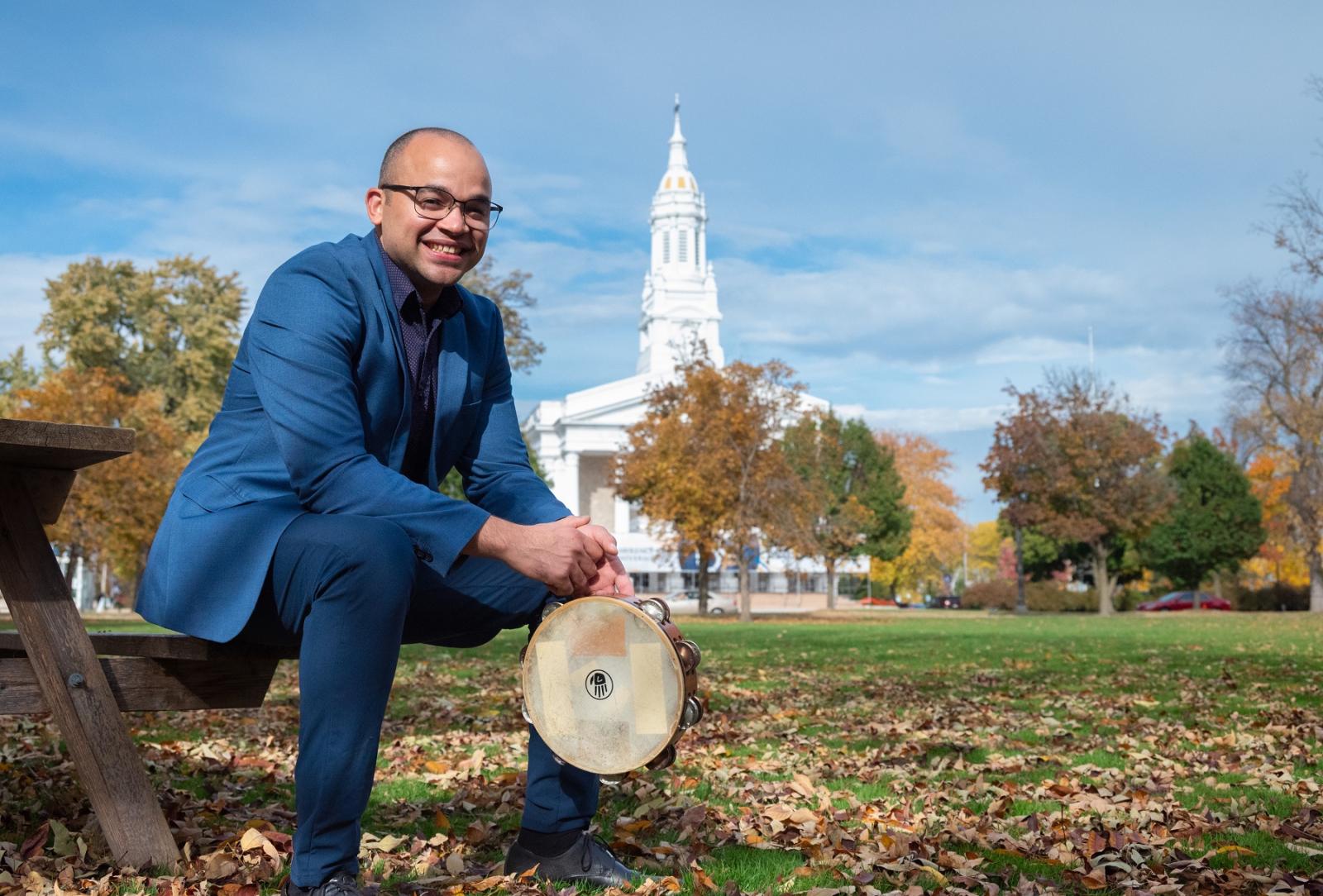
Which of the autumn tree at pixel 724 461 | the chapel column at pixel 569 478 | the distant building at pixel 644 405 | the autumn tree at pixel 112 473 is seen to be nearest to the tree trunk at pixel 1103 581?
the autumn tree at pixel 724 461

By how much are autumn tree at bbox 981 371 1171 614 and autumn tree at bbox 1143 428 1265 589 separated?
1161cm

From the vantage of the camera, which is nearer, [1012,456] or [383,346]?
[383,346]

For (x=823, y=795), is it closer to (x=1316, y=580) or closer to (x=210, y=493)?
(x=210, y=493)

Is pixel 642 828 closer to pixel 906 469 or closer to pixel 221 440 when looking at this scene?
pixel 221 440

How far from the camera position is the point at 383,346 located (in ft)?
11.1

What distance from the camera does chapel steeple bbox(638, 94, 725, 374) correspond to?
88.4 meters

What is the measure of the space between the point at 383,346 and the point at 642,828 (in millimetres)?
2043

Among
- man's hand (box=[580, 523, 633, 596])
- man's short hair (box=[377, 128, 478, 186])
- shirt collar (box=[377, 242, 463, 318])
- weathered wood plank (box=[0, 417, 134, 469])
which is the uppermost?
man's short hair (box=[377, 128, 478, 186])

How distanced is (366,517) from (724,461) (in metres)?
37.3

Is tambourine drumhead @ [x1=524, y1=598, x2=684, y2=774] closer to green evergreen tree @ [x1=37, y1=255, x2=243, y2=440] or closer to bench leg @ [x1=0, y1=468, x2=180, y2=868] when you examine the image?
bench leg @ [x1=0, y1=468, x2=180, y2=868]

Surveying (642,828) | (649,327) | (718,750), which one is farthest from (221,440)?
(649,327)

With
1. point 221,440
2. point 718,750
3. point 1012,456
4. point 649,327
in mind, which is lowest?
point 718,750

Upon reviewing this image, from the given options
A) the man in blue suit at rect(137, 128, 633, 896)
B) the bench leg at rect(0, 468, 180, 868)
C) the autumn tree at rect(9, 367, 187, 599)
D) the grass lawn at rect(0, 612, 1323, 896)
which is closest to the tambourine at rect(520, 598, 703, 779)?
the man in blue suit at rect(137, 128, 633, 896)

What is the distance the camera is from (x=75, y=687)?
3.52m
